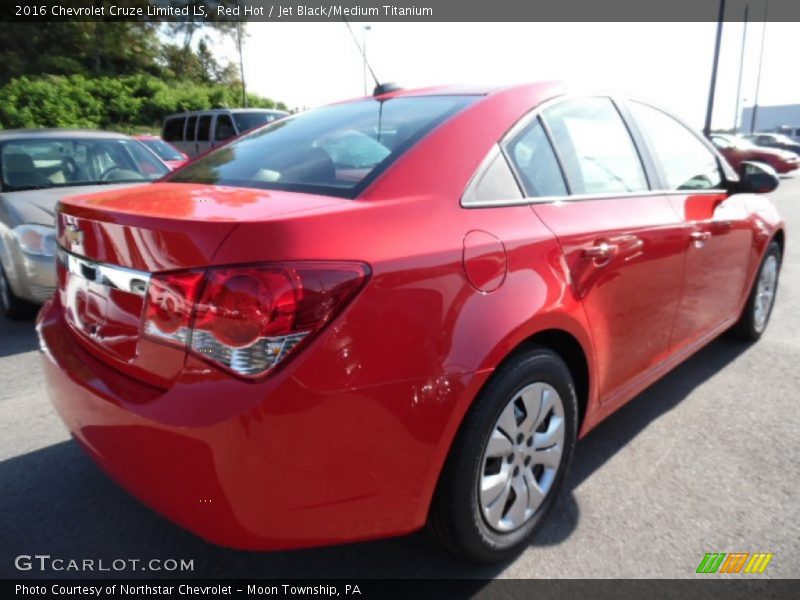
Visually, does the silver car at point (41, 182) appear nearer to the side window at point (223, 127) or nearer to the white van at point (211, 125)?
the white van at point (211, 125)

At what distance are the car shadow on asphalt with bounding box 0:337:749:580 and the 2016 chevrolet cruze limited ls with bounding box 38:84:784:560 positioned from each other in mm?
234

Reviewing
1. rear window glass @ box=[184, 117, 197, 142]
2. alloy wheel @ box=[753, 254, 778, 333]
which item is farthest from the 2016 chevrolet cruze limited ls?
rear window glass @ box=[184, 117, 197, 142]

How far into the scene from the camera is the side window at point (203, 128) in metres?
15.8

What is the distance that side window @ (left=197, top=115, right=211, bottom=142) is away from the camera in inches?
623

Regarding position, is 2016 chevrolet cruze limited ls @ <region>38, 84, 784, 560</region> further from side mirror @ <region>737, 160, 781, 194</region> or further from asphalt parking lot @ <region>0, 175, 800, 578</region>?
side mirror @ <region>737, 160, 781, 194</region>

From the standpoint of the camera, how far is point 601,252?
221cm

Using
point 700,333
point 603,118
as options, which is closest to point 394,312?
point 603,118

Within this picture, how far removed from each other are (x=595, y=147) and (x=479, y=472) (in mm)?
1469

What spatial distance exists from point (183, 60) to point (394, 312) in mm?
48638

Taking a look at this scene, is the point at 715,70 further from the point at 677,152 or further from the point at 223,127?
the point at 677,152

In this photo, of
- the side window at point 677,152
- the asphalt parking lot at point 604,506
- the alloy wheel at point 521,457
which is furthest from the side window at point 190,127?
the alloy wheel at point 521,457

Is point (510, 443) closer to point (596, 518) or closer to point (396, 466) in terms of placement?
point (396, 466)

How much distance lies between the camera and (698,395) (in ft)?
11.1

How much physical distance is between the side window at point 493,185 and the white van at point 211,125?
13.4m
